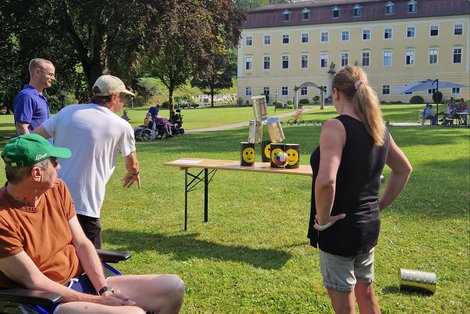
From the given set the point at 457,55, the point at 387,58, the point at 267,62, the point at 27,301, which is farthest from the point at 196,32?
the point at 457,55

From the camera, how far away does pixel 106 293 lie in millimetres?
2996

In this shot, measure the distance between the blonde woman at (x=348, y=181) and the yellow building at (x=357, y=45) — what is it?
187 feet

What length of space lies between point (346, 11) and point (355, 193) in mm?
63944

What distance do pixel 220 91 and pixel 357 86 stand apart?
71.8m

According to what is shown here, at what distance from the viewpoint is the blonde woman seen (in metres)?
2.71

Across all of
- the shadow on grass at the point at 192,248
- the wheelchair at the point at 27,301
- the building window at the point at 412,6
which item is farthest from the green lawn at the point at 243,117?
the wheelchair at the point at 27,301

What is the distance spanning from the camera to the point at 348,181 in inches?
110

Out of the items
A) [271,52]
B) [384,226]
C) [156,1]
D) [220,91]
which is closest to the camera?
[384,226]

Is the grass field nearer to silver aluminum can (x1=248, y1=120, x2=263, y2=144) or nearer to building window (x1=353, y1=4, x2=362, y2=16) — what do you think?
silver aluminum can (x1=248, y1=120, x2=263, y2=144)

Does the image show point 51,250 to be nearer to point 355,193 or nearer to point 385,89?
point 355,193

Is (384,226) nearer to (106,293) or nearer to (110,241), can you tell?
(110,241)

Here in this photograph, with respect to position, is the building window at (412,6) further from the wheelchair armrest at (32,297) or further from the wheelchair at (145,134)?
the wheelchair armrest at (32,297)

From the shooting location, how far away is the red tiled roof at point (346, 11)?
58.4 m

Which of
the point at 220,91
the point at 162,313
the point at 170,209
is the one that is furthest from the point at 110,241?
the point at 220,91
